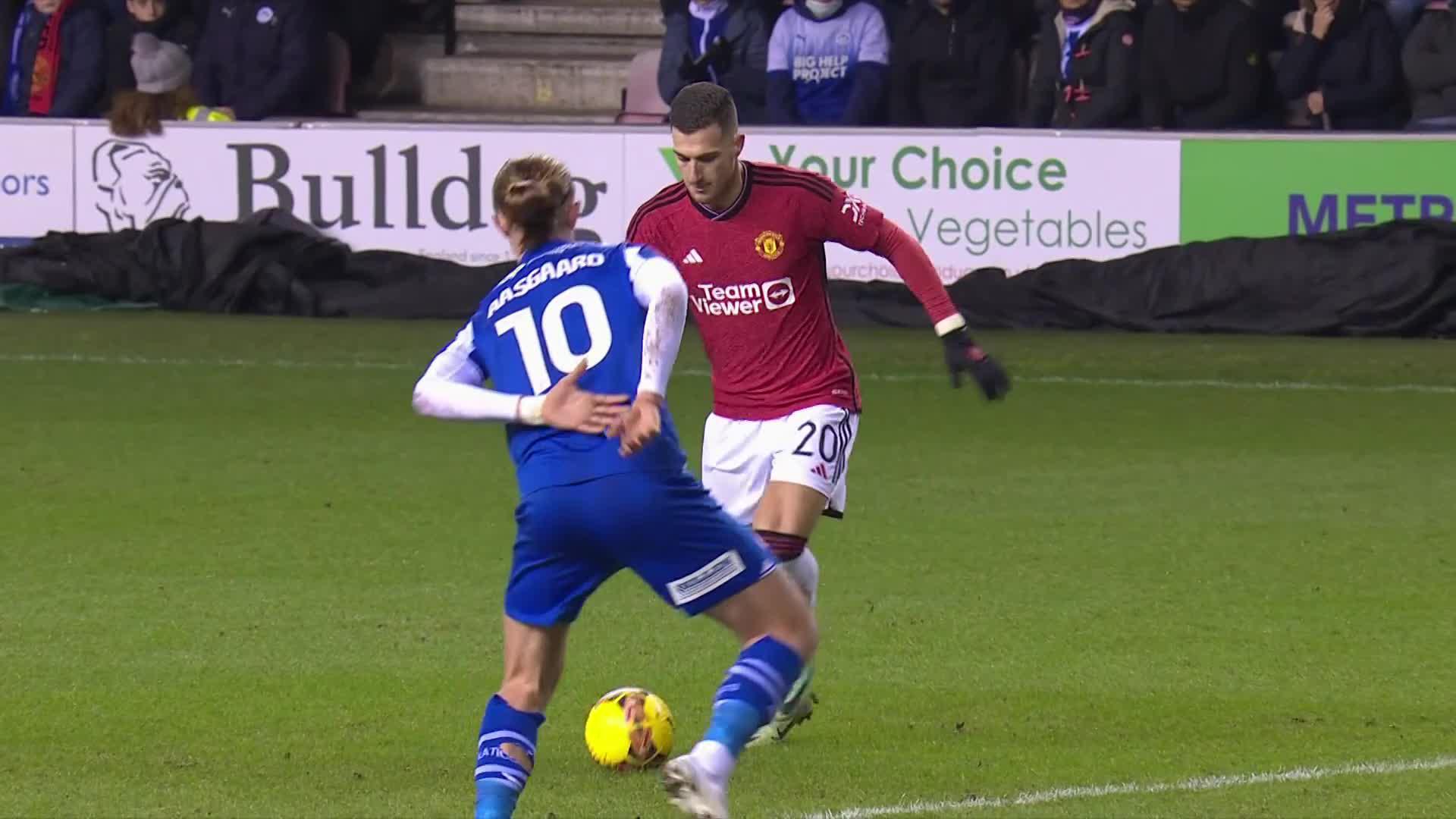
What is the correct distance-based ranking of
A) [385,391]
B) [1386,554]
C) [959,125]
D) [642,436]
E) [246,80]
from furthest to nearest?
[246,80] < [959,125] < [385,391] < [1386,554] < [642,436]

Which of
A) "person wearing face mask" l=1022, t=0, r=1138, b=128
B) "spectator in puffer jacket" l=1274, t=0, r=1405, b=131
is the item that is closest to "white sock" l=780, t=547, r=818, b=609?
"person wearing face mask" l=1022, t=0, r=1138, b=128

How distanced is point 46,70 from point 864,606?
12.4 m

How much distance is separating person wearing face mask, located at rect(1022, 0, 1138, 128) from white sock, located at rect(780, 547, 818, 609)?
32.9 ft

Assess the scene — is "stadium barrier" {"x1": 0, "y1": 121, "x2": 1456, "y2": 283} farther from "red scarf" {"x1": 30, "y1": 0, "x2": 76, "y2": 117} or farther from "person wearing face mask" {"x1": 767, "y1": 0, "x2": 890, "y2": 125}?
"red scarf" {"x1": 30, "y1": 0, "x2": 76, "y2": 117}

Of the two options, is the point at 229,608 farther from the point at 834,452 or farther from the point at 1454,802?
the point at 1454,802

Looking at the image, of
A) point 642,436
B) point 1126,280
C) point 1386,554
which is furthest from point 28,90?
point 642,436

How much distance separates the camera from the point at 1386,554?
9.10 meters

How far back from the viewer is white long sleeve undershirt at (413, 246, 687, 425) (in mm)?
5082

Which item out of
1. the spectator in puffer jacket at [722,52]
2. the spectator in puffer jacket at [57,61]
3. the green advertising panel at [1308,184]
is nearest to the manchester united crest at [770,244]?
the green advertising panel at [1308,184]

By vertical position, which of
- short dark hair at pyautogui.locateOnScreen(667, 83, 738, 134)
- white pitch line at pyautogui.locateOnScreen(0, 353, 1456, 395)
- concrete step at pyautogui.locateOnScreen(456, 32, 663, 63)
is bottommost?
white pitch line at pyautogui.locateOnScreen(0, 353, 1456, 395)

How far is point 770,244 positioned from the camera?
22.6 ft

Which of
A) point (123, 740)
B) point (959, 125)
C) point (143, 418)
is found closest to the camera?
point (123, 740)

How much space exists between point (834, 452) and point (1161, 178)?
30.0 ft

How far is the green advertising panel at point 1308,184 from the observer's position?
15.1m
